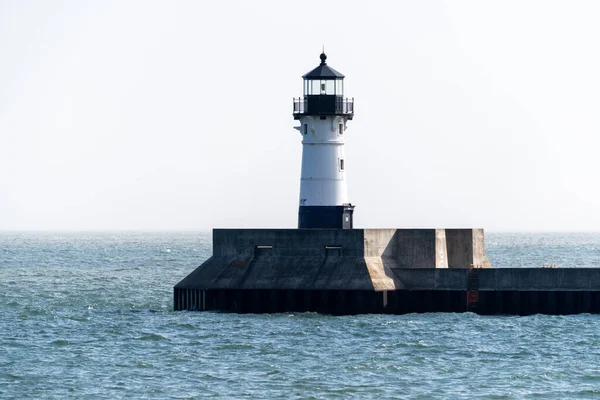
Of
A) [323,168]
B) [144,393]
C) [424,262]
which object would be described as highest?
[323,168]

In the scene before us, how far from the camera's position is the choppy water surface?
33.4 m

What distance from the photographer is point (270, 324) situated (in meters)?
45.1

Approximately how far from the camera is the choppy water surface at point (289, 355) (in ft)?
109

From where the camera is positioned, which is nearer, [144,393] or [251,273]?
[144,393]

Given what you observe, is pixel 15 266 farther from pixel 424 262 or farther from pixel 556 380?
pixel 556 380

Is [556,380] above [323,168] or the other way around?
the other way around

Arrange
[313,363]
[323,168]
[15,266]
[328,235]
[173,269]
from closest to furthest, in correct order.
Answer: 1. [313,363]
2. [328,235]
3. [323,168]
4. [173,269]
5. [15,266]

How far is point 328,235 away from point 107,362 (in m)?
13.1

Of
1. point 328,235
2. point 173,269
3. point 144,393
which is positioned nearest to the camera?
point 144,393

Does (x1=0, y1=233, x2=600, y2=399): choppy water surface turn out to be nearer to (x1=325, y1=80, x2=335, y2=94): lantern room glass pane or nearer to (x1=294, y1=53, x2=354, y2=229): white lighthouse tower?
(x1=294, y1=53, x2=354, y2=229): white lighthouse tower

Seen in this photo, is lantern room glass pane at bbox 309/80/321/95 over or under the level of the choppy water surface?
over

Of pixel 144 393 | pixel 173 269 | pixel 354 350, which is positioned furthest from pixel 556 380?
pixel 173 269

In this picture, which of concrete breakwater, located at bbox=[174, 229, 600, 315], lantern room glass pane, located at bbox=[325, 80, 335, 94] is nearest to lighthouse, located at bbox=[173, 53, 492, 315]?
concrete breakwater, located at bbox=[174, 229, 600, 315]

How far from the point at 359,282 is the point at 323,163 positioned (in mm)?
7506
